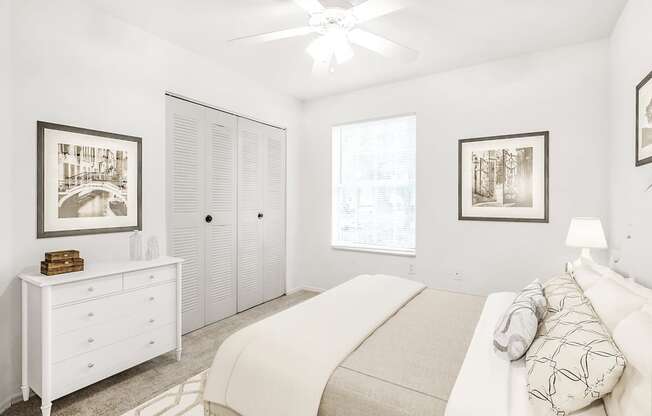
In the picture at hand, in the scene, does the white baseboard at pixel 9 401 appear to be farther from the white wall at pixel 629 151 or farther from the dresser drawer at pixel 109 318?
the white wall at pixel 629 151

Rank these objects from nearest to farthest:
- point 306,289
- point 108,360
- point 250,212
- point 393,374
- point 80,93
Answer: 1. point 393,374
2. point 108,360
3. point 80,93
4. point 250,212
5. point 306,289

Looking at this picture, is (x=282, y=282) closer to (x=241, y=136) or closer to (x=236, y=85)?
(x=241, y=136)

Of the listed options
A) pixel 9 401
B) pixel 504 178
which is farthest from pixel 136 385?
pixel 504 178

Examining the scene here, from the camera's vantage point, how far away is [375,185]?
419 centimetres

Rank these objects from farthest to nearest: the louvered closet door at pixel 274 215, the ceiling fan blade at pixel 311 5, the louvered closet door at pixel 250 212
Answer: the louvered closet door at pixel 274 215 < the louvered closet door at pixel 250 212 < the ceiling fan blade at pixel 311 5

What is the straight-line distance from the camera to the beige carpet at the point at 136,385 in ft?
6.56

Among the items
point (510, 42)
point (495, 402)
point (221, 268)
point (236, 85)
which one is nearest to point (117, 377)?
point (221, 268)

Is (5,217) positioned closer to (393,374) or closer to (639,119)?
(393,374)

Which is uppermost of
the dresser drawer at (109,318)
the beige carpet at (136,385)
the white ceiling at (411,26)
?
the white ceiling at (411,26)

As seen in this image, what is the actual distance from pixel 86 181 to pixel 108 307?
0.93 metres

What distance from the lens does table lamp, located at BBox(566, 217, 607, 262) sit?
7.97 ft

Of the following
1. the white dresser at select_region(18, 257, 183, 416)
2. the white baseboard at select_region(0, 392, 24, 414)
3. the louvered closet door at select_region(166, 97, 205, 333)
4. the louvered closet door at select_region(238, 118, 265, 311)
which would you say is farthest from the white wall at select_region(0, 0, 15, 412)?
Result: the louvered closet door at select_region(238, 118, 265, 311)

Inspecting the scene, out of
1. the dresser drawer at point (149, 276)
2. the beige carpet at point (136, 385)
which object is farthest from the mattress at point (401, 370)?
the dresser drawer at point (149, 276)

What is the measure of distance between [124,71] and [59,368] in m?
2.15
